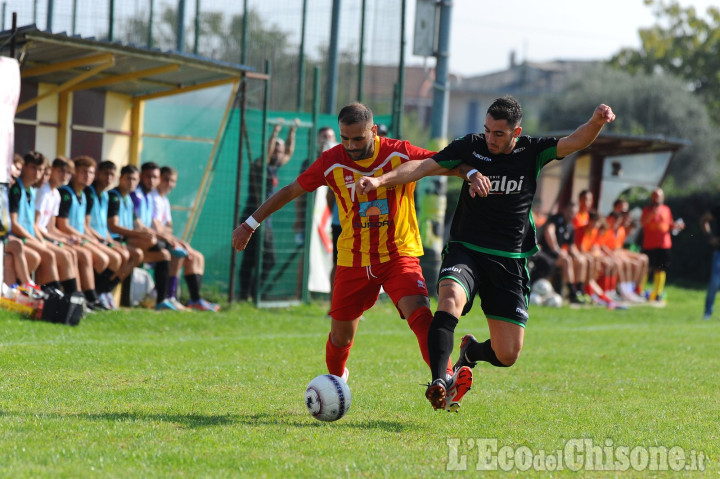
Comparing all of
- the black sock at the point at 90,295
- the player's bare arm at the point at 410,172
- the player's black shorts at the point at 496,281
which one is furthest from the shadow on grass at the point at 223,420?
the black sock at the point at 90,295

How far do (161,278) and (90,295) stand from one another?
1.11m

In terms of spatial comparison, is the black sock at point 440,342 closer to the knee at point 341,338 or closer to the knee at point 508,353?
the knee at point 508,353

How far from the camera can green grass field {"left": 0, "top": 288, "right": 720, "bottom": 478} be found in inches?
196

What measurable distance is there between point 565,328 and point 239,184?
5.43 m

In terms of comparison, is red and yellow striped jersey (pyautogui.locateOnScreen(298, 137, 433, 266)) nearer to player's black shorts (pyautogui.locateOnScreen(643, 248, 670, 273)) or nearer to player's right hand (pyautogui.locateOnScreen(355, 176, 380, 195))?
player's right hand (pyautogui.locateOnScreen(355, 176, 380, 195))

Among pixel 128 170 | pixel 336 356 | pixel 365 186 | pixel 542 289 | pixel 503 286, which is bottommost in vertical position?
pixel 542 289

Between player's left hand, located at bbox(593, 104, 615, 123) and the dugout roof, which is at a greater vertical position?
the dugout roof

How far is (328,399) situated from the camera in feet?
19.7

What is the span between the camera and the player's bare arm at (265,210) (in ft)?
21.6

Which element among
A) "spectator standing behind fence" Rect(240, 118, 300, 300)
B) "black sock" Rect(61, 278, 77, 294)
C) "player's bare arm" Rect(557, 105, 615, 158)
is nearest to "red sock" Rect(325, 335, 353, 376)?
"player's bare arm" Rect(557, 105, 615, 158)

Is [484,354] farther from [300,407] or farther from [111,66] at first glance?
[111,66]

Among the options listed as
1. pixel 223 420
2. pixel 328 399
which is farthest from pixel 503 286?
pixel 223 420

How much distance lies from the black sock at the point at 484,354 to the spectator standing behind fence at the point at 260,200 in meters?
7.62

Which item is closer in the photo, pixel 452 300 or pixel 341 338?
pixel 452 300
